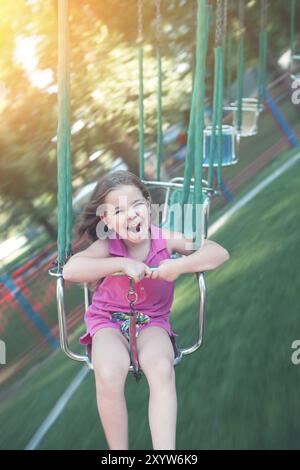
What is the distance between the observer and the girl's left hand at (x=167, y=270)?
1.38 meters

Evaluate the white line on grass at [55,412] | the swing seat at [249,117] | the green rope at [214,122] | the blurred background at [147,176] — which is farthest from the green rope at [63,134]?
the swing seat at [249,117]

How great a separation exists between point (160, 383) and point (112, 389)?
0.28 feet

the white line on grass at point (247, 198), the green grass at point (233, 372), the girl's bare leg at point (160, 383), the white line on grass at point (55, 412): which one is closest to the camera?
the girl's bare leg at point (160, 383)

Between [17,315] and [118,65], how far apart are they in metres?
1.34

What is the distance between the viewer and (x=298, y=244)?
2.98 meters

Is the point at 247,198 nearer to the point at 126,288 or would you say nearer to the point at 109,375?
the point at 126,288

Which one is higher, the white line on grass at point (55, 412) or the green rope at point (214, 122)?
the green rope at point (214, 122)

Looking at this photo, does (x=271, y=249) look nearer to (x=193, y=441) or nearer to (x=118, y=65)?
(x=193, y=441)

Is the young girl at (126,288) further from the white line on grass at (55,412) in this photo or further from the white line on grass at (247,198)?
the white line on grass at (247,198)

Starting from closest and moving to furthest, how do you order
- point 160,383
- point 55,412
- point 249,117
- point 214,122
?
point 160,383 → point 214,122 → point 55,412 → point 249,117

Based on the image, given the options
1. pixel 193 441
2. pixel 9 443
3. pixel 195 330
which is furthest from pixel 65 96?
pixel 9 443

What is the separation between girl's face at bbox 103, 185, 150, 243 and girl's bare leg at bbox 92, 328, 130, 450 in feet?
0.67

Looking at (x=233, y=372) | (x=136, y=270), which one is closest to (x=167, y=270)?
(x=136, y=270)

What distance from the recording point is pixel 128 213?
4.71 ft
